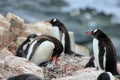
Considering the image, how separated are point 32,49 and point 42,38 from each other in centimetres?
29

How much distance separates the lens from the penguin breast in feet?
34.4

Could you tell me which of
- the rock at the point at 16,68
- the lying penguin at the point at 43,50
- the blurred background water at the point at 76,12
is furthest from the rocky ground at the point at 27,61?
the blurred background water at the point at 76,12

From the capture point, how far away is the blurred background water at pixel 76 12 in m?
23.1

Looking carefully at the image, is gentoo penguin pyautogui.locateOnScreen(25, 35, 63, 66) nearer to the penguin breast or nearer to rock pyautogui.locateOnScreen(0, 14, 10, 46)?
the penguin breast

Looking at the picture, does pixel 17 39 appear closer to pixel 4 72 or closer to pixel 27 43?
pixel 27 43

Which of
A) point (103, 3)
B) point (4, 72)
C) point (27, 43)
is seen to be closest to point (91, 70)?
point (4, 72)

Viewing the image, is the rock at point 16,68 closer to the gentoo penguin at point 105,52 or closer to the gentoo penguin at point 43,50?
the gentoo penguin at point 43,50

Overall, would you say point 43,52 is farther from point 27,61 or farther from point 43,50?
point 27,61

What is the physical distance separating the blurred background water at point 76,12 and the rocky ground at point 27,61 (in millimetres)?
7982

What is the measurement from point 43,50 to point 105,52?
123cm

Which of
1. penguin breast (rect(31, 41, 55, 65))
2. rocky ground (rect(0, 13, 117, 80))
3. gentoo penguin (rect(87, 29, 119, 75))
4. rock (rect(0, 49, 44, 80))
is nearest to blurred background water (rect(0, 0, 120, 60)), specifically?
rocky ground (rect(0, 13, 117, 80))

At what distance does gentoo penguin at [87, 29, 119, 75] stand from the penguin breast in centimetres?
95

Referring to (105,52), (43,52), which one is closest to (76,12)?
(105,52)

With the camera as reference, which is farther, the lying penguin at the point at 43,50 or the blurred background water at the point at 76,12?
the blurred background water at the point at 76,12
